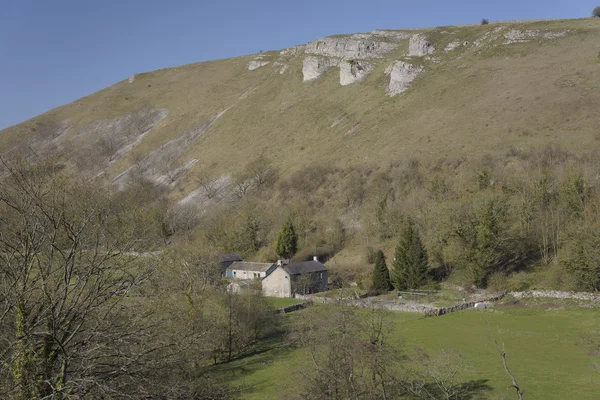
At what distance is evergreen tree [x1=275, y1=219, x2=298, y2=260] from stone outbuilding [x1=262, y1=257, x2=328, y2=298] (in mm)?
8555

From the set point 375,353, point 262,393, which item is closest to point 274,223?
point 262,393

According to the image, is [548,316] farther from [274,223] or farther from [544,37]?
[544,37]

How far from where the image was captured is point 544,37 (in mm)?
97312

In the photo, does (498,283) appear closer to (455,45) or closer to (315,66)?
(455,45)

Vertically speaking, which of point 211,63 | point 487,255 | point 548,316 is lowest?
point 548,316

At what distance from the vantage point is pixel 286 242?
6400 centimetres

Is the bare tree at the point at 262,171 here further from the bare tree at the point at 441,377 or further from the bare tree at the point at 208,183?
the bare tree at the point at 441,377

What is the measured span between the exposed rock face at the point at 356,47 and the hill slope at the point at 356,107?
0.35m

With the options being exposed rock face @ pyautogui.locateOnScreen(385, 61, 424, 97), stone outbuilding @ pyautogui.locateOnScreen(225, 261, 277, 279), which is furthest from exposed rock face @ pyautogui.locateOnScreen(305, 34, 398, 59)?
stone outbuilding @ pyautogui.locateOnScreen(225, 261, 277, 279)

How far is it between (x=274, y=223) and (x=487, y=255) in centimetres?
3441

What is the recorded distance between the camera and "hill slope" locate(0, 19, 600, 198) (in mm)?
75312

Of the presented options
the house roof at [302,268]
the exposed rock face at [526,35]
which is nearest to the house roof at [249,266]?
the house roof at [302,268]

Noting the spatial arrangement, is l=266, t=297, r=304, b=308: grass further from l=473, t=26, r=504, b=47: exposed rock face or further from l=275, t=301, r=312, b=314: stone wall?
l=473, t=26, r=504, b=47: exposed rock face

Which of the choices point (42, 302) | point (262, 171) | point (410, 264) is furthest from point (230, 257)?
point (42, 302)
